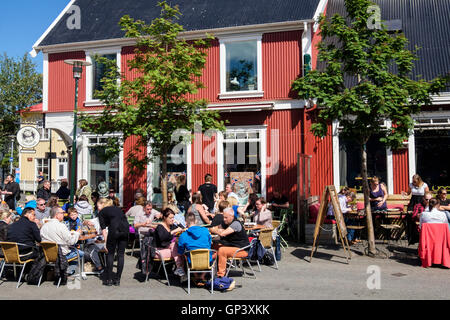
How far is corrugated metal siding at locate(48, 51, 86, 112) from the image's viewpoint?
659 inches

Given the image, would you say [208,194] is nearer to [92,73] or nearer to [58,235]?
[58,235]

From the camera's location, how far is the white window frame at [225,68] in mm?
14727

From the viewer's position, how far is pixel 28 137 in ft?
49.0

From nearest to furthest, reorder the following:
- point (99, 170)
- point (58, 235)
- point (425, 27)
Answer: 1. point (58, 235)
2. point (99, 170)
3. point (425, 27)

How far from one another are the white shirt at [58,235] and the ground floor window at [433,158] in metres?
11.2

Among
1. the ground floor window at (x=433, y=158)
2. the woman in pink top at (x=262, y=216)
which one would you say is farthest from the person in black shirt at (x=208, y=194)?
the ground floor window at (x=433, y=158)

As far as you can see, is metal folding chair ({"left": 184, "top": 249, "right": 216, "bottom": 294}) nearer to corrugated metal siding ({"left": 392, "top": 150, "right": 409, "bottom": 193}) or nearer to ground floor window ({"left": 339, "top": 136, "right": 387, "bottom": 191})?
ground floor window ({"left": 339, "top": 136, "right": 387, "bottom": 191})

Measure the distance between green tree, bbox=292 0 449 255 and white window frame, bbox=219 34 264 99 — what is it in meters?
4.34

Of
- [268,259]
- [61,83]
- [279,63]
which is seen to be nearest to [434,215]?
[268,259]

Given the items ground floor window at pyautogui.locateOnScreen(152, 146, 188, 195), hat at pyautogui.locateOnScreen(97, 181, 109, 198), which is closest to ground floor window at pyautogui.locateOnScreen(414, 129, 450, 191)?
ground floor window at pyautogui.locateOnScreen(152, 146, 188, 195)

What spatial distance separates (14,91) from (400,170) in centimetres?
3100

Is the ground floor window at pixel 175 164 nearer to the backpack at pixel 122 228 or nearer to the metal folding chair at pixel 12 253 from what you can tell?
the backpack at pixel 122 228

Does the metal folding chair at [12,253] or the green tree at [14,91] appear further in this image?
the green tree at [14,91]

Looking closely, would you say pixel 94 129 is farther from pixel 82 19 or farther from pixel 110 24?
pixel 82 19
